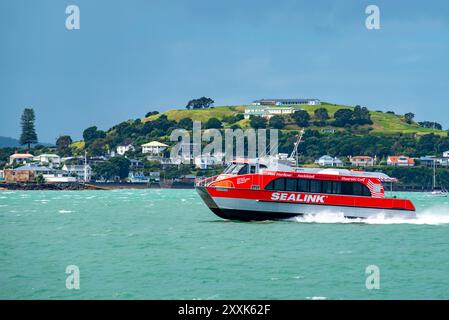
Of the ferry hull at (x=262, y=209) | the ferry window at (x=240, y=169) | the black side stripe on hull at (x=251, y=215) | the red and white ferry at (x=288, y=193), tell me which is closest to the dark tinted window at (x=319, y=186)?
the red and white ferry at (x=288, y=193)

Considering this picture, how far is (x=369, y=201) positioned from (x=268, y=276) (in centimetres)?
2016

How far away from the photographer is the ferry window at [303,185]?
160ft

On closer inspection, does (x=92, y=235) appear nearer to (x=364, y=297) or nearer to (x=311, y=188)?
(x=311, y=188)

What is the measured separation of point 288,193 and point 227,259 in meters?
13.6

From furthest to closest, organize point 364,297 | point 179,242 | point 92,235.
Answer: point 92,235 < point 179,242 < point 364,297

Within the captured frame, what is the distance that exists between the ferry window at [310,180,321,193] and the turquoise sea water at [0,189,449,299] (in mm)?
1591

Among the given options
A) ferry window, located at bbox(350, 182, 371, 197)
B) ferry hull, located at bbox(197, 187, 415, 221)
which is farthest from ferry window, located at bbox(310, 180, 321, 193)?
ferry window, located at bbox(350, 182, 371, 197)

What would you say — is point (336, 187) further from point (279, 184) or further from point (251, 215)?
point (251, 215)

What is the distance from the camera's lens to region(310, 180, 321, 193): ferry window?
49.0m

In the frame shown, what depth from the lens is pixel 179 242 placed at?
41125mm

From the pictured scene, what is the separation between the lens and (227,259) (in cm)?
3522
